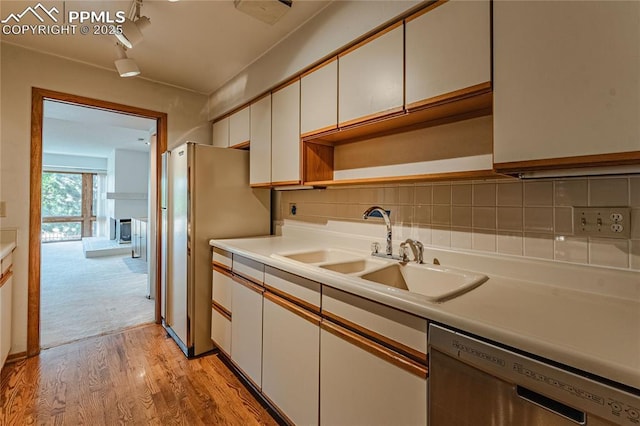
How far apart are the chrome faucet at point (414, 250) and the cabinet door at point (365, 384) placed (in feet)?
1.75

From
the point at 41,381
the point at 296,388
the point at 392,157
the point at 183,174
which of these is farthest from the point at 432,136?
the point at 41,381

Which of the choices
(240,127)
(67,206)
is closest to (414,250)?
(240,127)

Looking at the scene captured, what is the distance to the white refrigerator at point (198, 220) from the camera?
7.34 feet

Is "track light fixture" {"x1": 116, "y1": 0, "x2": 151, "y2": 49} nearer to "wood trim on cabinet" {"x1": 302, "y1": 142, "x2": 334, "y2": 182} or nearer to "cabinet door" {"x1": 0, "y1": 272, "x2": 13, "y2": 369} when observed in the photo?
"wood trim on cabinet" {"x1": 302, "y1": 142, "x2": 334, "y2": 182}

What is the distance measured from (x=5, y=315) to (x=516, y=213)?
3.08 meters

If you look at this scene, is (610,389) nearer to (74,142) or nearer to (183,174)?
(183,174)

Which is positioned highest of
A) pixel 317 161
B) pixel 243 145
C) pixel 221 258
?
pixel 243 145

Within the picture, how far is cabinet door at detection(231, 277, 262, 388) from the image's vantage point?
5.72 feet

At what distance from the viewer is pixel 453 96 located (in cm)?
119

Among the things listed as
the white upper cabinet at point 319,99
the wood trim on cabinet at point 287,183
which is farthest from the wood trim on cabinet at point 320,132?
the wood trim on cabinet at point 287,183

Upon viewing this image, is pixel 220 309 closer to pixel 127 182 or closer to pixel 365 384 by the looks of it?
pixel 365 384

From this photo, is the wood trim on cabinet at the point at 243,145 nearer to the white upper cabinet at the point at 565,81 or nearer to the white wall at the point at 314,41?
the white wall at the point at 314,41

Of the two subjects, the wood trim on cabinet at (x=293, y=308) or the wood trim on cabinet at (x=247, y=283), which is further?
the wood trim on cabinet at (x=247, y=283)

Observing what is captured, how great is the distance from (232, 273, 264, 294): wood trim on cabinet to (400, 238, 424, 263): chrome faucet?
0.82 metres
